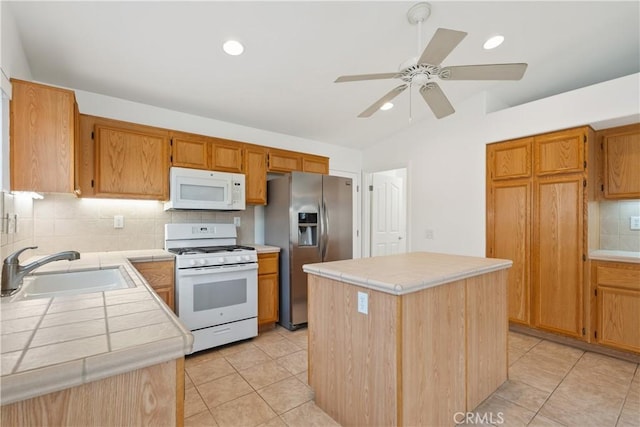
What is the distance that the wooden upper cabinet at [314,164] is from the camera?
3895 mm

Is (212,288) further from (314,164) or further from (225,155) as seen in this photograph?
(314,164)

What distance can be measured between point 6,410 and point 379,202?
464cm

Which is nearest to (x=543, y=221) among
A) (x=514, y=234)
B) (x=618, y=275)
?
(x=514, y=234)

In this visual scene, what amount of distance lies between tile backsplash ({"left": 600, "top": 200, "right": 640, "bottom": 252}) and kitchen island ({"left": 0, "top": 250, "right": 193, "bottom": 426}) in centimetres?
400

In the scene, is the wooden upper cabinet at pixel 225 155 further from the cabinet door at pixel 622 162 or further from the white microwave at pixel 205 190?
the cabinet door at pixel 622 162

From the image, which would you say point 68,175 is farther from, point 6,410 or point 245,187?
point 6,410

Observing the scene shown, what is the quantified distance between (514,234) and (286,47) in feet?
9.72

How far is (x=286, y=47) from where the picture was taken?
94.0 inches

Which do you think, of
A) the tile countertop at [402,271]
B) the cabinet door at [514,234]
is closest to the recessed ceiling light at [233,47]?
the tile countertop at [402,271]

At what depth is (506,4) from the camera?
220 centimetres

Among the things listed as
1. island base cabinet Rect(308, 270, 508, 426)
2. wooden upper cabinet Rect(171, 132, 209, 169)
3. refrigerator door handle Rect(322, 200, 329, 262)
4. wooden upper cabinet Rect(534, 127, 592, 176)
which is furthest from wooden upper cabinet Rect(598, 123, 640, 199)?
wooden upper cabinet Rect(171, 132, 209, 169)

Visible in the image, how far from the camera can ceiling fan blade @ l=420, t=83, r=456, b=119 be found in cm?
193

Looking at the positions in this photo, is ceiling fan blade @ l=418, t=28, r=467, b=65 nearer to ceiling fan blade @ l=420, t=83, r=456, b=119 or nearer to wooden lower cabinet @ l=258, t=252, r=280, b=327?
ceiling fan blade @ l=420, t=83, r=456, b=119

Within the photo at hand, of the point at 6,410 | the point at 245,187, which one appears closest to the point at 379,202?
the point at 245,187
